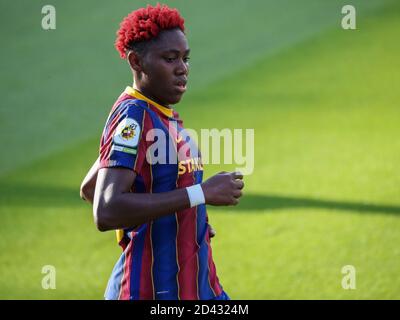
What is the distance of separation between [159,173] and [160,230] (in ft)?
0.88

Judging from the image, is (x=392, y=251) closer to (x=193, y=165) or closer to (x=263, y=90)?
(x=193, y=165)

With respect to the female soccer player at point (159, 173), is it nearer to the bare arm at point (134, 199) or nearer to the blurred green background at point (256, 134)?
the bare arm at point (134, 199)

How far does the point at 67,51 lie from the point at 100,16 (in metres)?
1.12

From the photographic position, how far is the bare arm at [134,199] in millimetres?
3600

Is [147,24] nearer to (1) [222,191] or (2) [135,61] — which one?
(2) [135,61]

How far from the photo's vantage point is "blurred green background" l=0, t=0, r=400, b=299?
7.18 meters

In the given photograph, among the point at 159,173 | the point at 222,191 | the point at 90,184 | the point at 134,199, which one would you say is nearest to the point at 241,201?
the point at 90,184

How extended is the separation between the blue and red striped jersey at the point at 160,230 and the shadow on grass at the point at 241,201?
4.13 m

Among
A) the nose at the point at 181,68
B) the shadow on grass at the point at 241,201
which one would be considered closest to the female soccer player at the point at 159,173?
the nose at the point at 181,68

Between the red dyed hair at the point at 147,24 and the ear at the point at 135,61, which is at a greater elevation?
the red dyed hair at the point at 147,24

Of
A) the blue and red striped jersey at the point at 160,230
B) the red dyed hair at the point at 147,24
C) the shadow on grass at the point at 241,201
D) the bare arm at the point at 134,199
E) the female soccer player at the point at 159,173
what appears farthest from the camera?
the shadow on grass at the point at 241,201

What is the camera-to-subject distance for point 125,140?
375 cm

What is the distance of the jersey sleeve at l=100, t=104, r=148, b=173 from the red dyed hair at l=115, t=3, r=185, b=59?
323 millimetres
